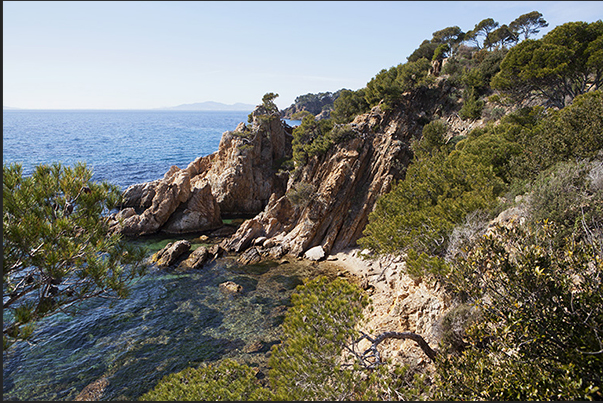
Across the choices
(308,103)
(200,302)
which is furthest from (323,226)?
(308,103)

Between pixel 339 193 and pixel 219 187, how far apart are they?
18937 millimetres

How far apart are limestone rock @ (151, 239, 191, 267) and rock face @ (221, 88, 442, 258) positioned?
445cm

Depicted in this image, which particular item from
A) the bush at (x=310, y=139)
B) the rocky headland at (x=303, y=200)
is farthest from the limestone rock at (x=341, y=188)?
the bush at (x=310, y=139)

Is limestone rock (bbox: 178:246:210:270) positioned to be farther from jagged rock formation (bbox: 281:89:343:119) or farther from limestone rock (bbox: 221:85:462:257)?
jagged rock formation (bbox: 281:89:343:119)

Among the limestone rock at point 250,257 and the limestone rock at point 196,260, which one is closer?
the limestone rock at point 196,260

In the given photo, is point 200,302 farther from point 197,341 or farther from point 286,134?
point 286,134

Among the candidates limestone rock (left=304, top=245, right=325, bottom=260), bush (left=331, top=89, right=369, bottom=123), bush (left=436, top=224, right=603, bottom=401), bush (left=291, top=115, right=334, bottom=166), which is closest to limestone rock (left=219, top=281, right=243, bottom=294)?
limestone rock (left=304, top=245, right=325, bottom=260)

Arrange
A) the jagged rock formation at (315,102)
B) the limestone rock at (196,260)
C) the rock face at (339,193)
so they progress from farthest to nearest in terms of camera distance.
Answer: the jagged rock formation at (315,102), the rock face at (339,193), the limestone rock at (196,260)

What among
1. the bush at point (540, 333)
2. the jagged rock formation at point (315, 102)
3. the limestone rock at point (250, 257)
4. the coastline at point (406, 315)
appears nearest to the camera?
the bush at point (540, 333)

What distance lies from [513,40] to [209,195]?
212ft

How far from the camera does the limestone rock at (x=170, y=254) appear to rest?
29.8 m

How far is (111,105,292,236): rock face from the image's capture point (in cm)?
3841

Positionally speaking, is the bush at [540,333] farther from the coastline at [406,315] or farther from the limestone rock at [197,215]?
Answer: the limestone rock at [197,215]

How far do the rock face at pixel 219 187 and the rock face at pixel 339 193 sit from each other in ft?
24.9
